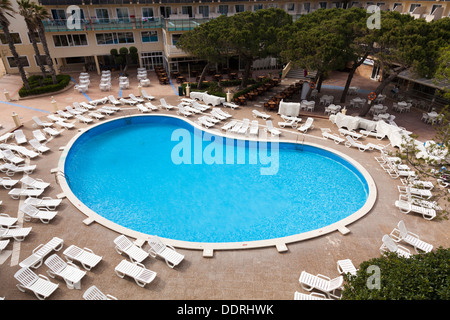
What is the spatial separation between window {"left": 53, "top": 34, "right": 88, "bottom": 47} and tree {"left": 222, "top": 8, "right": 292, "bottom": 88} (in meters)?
16.3

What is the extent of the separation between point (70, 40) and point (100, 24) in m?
3.82

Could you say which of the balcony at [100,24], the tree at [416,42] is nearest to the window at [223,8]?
the balcony at [100,24]

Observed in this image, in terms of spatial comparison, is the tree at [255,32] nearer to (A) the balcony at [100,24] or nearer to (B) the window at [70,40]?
(A) the balcony at [100,24]

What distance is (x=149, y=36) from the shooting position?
103 feet

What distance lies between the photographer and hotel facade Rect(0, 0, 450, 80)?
92.8 feet

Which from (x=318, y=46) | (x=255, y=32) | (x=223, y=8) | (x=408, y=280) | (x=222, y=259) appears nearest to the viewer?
(x=408, y=280)

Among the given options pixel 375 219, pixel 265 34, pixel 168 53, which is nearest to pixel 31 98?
pixel 168 53

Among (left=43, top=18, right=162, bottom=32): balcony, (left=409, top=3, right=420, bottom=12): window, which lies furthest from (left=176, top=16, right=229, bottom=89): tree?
(left=409, top=3, right=420, bottom=12): window

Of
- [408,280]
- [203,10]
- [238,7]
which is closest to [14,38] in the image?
[203,10]

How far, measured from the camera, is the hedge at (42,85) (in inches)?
982

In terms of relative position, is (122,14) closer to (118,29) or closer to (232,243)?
(118,29)

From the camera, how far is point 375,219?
11.8 meters

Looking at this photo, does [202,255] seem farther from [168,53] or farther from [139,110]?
[168,53]

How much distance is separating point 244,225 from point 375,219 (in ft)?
17.8
